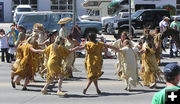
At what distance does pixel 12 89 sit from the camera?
11117mm

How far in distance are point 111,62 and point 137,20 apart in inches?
393

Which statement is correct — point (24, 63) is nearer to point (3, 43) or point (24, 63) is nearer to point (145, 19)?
point (3, 43)

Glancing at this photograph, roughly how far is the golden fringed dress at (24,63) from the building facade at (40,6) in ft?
132

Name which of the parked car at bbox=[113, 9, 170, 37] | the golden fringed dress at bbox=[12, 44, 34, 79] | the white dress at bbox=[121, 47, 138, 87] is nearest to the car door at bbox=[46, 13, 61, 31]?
the parked car at bbox=[113, 9, 170, 37]

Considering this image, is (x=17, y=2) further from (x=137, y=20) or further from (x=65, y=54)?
(x=65, y=54)

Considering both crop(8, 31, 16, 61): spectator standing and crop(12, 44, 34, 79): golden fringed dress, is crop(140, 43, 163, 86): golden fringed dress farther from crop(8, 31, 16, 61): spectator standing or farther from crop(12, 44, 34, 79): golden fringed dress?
crop(8, 31, 16, 61): spectator standing

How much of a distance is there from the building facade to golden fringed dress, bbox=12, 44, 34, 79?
40096mm

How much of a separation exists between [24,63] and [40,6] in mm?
41352

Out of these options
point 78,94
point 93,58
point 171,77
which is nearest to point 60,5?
point 78,94

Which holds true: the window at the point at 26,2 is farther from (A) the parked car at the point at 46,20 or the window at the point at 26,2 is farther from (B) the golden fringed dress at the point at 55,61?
(B) the golden fringed dress at the point at 55,61

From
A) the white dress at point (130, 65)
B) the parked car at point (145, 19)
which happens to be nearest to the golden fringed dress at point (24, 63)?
the white dress at point (130, 65)

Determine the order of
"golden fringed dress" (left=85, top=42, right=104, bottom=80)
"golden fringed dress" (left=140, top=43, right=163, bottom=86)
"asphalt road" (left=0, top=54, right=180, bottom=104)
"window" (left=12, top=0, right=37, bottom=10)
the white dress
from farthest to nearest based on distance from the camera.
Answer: "window" (left=12, top=0, right=37, bottom=10)
"golden fringed dress" (left=140, top=43, right=163, bottom=86)
the white dress
"golden fringed dress" (left=85, top=42, right=104, bottom=80)
"asphalt road" (left=0, top=54, right=180, bottom=104)

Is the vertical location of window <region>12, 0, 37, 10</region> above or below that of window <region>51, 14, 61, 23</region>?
above

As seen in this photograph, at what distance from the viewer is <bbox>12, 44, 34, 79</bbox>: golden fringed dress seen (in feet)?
35.6
